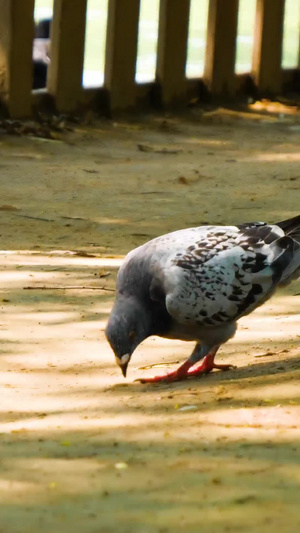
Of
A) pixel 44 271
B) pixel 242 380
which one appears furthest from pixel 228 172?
pixel 242 380

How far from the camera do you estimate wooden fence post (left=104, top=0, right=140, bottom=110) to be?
38.7 ft

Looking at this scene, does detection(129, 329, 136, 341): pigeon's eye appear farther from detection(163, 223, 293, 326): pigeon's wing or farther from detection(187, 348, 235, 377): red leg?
detection(187, 348, 235, 377): red leg

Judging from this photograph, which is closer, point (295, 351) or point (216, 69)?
point (295, 351)

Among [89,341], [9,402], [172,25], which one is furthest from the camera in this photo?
[172,25]

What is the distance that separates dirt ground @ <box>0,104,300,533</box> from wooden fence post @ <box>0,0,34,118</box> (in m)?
Answer: 0.55

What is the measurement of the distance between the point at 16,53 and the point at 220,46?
304 centimetres

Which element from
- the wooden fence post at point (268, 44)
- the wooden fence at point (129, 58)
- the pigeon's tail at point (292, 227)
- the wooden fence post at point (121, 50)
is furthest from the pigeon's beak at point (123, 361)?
the wooden fence post at point (268, 44)

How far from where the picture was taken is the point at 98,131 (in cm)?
1148

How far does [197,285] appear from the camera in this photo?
476cm

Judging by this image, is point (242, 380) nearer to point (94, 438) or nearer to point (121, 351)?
point (121, 351)

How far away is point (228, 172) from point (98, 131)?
79.3 inches

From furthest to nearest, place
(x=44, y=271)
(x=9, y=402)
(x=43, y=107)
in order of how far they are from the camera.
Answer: (x=43, y=107), (x=44, y=271), (x=9, y=402)

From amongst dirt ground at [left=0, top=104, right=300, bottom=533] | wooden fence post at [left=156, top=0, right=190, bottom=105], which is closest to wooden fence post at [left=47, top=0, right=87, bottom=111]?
dirt ground at [left=0, top=104, right=300, bottom=533]

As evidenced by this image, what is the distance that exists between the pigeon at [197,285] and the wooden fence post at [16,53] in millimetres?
6306
